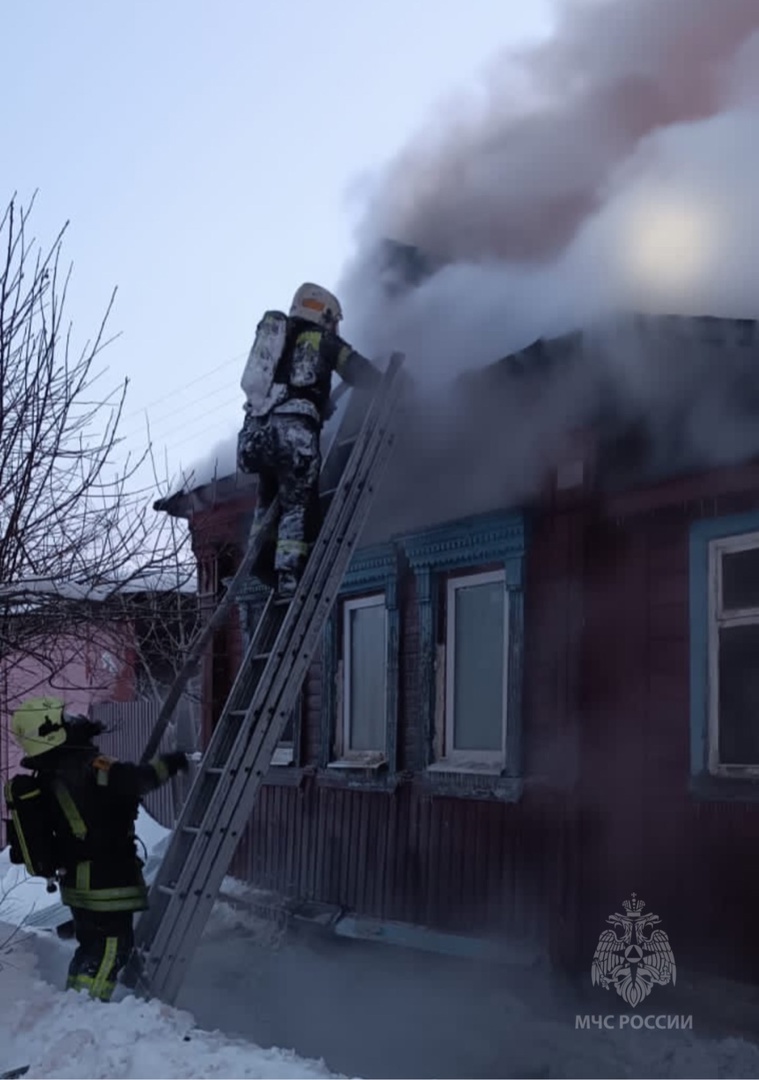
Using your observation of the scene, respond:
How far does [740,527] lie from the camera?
602cm

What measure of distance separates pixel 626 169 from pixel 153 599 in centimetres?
515

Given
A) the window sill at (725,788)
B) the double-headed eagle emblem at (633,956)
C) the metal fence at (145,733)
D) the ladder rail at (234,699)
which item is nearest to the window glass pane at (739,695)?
the window sill at (725,788)

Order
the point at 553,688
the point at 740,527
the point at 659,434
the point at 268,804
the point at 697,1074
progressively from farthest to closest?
the point at 268,804 → the point at 553,688 → the point at 659,434 → the point at 740,527 → the point at 697,1074

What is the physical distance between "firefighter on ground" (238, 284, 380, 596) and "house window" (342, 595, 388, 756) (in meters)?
2.53

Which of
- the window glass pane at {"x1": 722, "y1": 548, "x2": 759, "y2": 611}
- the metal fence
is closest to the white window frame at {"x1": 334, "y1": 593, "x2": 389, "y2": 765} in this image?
the window glass pane at {"x1": 722, "y1": 548, "x2": 759, "y2": 611}

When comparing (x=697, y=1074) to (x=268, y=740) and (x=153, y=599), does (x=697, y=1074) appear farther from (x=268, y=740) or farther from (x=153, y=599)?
(x=153, y=599)

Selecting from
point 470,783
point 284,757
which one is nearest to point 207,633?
point 470,783

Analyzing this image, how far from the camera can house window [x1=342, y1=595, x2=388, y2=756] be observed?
9.07 metres

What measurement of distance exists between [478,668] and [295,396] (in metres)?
2.34

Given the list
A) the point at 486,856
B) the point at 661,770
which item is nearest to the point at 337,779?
the point at 486,856

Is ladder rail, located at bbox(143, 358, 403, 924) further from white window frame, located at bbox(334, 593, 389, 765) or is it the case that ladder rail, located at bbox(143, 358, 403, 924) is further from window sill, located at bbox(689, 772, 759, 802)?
white window frame, located at bbox(334, 593, 389, 765)

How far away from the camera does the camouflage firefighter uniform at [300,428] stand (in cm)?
645

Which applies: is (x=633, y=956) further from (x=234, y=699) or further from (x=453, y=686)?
(x=234, y=699)

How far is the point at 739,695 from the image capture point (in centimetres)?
609
